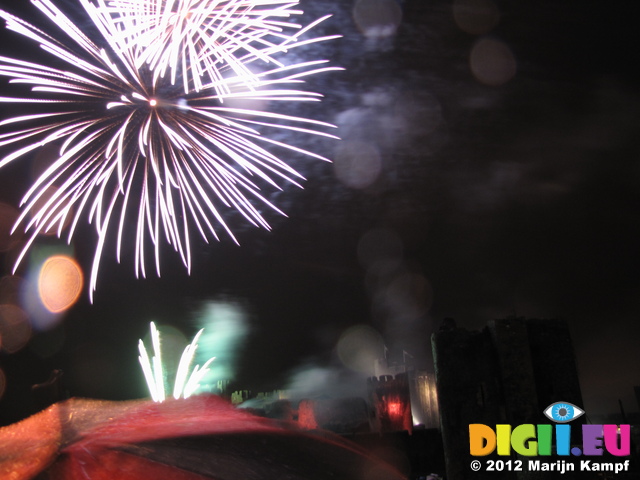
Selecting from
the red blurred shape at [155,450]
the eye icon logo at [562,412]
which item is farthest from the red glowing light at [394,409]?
the eye icon logo at [562,412]

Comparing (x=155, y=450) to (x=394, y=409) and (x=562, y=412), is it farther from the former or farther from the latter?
(x=394, y=409)

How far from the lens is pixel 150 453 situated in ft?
39.9

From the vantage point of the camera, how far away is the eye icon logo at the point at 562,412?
16.2 meters

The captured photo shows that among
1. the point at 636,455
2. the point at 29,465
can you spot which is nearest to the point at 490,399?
the point at 636,455

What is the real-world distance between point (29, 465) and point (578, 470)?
15115mm

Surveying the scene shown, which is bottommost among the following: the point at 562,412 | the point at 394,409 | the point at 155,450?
the point at 394,409

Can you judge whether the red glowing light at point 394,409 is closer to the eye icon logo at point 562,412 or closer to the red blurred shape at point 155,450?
the red blurred shape at point 155,450

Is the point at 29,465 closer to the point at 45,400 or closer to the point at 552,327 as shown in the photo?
the point at 45,400

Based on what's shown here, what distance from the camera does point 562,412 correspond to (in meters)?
16.3

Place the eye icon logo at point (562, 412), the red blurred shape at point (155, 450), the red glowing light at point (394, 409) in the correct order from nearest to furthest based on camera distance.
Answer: the red blurred shape at point (155, 450), the eye icon logo at point (562, 412), the red glowing light at point (394, 409)

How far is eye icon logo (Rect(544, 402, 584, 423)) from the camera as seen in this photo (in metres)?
16.2

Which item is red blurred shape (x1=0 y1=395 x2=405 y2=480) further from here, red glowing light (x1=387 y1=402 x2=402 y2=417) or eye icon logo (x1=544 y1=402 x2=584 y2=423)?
red glowing light (x1=387 y1=402 x2=402 y2=417)

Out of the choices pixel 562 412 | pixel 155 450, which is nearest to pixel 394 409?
pixel 562 412

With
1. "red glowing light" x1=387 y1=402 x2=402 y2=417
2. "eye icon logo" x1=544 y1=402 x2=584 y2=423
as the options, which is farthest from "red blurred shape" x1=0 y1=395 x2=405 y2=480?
"red glowing light" x1=387 y1=402 x2=402 y2=417
